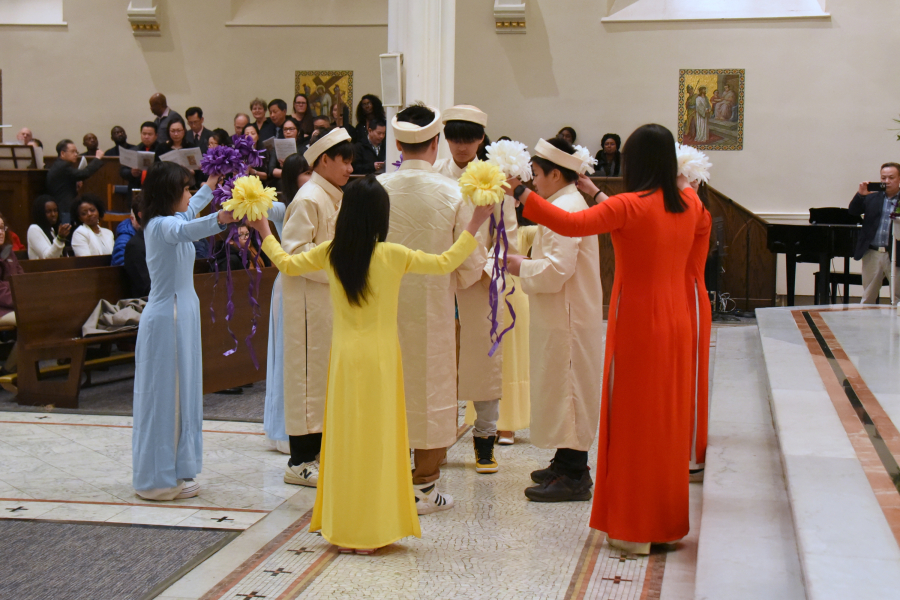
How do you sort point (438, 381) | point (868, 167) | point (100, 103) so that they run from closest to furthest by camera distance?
point (438, 381) → point (868, 167) → point (100, 103)

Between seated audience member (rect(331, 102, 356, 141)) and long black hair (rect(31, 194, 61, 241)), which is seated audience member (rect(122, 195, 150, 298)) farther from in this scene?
seated audience member (rect(331, 102, 356, 141))

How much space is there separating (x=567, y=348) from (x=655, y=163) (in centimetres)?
106

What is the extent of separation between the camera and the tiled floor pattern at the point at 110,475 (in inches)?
153

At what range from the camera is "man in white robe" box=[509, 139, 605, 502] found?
3.83 m

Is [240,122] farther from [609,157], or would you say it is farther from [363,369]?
[363,369]

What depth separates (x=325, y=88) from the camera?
13438 millimetres

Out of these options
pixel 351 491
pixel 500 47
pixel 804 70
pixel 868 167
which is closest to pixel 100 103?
pixel 500 47

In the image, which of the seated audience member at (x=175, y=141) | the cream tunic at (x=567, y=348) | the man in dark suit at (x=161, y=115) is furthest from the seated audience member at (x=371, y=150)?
the cream tunic at (x=567, y=348)

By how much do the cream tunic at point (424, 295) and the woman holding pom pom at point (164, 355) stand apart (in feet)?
3.17

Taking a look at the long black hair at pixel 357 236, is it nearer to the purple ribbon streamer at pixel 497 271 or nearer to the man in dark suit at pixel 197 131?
the purple ribbon streamer at pixel 497 271

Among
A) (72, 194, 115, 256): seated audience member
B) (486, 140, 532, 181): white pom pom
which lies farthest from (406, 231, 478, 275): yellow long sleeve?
(72, 194, 115, 256): seated audience member

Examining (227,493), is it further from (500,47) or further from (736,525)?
(500,47)

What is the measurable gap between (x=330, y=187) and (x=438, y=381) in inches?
42.0

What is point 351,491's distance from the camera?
313 cm
